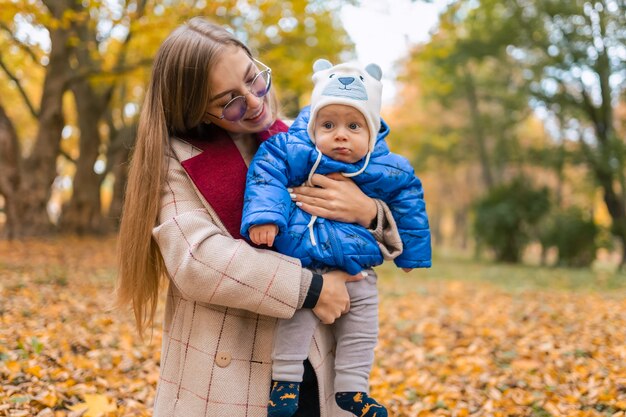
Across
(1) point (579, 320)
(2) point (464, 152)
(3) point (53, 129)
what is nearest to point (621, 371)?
(1) point (579, 320)

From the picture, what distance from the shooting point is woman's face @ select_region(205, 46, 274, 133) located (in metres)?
1.98

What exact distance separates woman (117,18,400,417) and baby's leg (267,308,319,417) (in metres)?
0.06

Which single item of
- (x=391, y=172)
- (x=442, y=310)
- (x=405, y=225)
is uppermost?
(x=391, y=172)

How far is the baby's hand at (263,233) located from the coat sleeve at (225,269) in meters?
0.04

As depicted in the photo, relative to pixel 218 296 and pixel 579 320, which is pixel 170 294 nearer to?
pixel 218 296

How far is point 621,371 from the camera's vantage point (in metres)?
4.19

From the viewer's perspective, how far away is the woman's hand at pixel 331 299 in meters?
1.89

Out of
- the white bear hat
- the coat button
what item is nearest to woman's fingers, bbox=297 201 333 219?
the white bear hat

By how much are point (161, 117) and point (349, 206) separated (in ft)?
2.50

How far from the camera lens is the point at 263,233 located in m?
1.85

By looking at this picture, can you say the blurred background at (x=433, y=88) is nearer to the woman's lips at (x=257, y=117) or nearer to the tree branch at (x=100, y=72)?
the tree branch at (x=100, y=72)

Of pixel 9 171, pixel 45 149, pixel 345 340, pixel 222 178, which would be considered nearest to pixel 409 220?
pixel 345 340

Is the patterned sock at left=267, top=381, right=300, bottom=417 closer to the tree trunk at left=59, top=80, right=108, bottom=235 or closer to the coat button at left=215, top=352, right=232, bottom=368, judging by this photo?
the coat button at left=215, top=352, right=232, bottom=368

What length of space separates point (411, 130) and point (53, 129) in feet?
36.6
